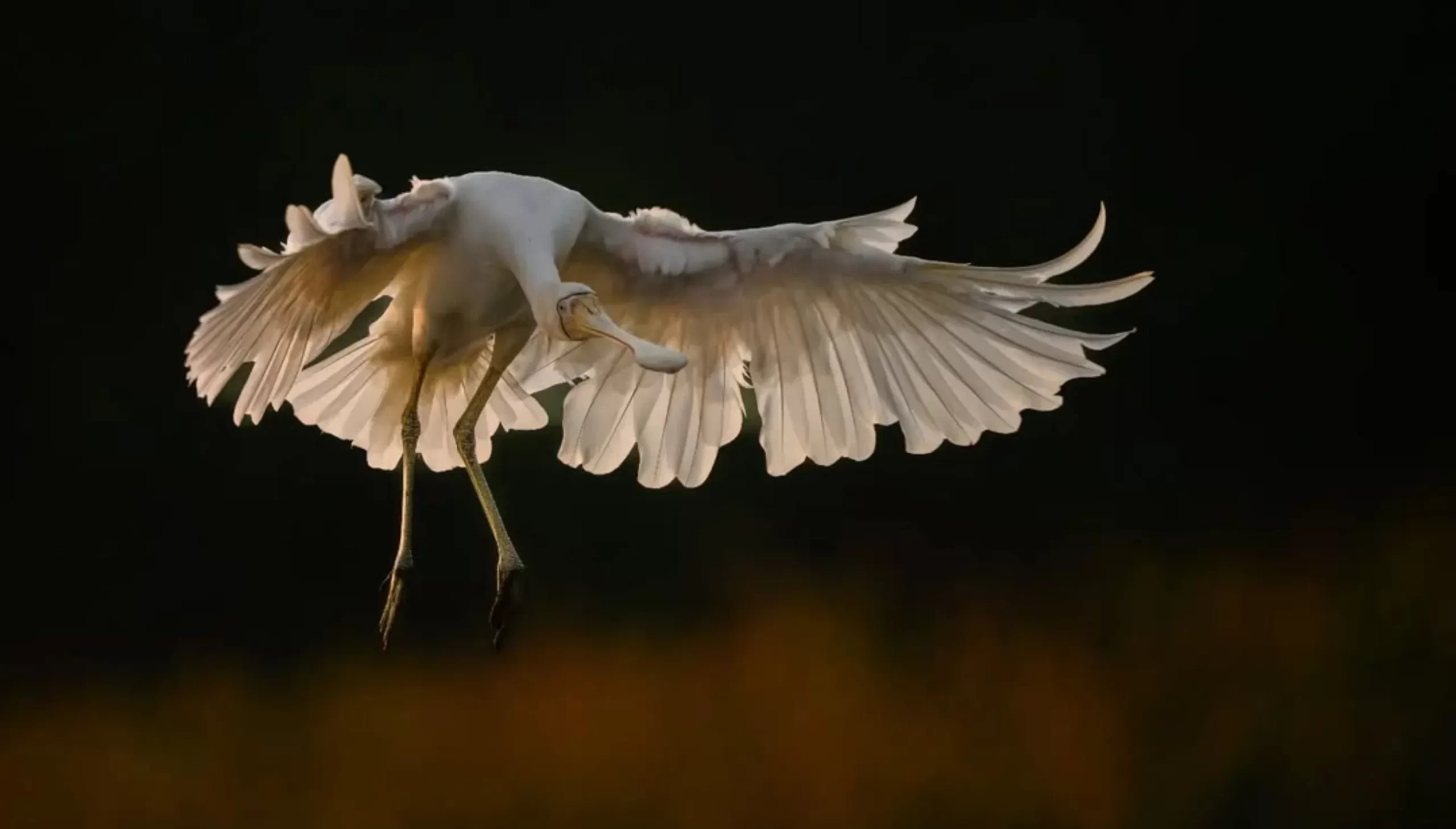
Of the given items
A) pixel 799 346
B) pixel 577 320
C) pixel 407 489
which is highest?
pixel 577 320

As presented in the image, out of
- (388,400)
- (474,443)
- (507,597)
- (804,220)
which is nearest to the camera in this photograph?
(507,597)

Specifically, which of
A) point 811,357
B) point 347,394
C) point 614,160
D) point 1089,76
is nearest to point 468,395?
point 347,394

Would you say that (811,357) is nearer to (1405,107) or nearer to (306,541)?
(306,541)

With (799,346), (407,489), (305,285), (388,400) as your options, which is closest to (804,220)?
(799,346)

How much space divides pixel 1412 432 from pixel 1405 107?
1.90 feet

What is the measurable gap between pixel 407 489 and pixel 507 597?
20cm

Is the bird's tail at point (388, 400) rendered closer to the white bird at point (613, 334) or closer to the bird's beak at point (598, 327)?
the white bird at point (613, 334)

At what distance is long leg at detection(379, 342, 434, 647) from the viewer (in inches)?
82.6

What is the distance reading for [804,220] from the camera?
115 inches

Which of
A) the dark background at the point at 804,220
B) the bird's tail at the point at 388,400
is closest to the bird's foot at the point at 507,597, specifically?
the bird's tail at the point at 388,400

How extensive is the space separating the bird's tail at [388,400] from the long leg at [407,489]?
66 millimetres

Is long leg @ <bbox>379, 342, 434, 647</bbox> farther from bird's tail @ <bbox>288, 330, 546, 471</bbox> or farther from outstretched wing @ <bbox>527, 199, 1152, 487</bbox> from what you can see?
outstretched wing @ <bbox>527, 199, 1152, 487</bbox>

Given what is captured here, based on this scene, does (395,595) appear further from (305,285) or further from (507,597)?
(305,285)

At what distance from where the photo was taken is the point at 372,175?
9.38 feet
